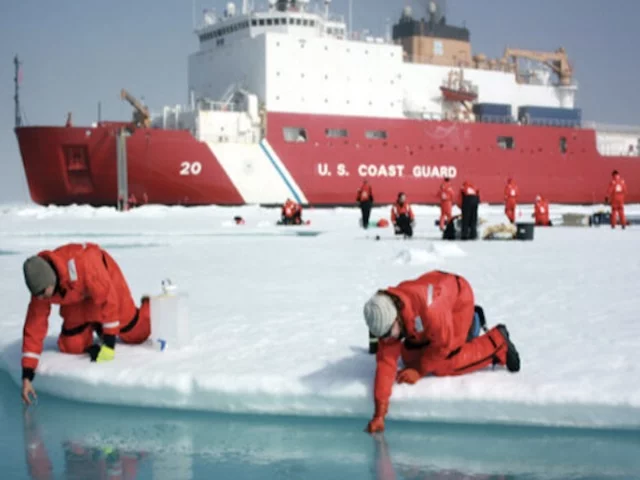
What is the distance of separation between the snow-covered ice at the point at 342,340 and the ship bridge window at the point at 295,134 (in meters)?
14.5

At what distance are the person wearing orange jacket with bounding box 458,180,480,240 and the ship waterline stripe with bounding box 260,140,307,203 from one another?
1250 centimetres

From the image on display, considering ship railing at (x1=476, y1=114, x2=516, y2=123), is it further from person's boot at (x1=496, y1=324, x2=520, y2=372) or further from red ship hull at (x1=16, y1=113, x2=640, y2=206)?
person's boot at (x1=496, y1=324, x2=520, y2=372)

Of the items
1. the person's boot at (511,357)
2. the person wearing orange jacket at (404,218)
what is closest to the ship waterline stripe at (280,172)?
the person wearing orange jacket at (404,218)

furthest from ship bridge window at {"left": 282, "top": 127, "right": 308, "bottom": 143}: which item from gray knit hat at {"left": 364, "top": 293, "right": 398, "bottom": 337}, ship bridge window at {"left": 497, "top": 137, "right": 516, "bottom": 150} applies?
gray knit hat at {"left": 364, "top": 293, "right": 398, "bottom": 337}

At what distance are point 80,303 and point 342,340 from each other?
1442 mm

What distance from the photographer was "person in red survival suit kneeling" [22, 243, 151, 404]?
3.70 metres

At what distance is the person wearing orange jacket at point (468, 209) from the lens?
39.1 ft

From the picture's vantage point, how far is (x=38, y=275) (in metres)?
3.64

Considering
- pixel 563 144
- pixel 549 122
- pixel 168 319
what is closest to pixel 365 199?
pixel 168 319

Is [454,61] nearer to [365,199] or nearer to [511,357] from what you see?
[365,199]

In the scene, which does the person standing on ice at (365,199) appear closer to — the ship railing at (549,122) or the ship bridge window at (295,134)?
the ship bridge window at (295,134)

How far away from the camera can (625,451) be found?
10.4 ft

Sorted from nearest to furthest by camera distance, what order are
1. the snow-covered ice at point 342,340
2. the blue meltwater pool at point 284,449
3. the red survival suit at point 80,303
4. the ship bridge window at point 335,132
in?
the blue meltwater pool at point 284,449
the snow-covered ice at point 342,340
the red survival suit at point 80,303
the ship bridge window at point 335,132

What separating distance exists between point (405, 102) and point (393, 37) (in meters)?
4.59
